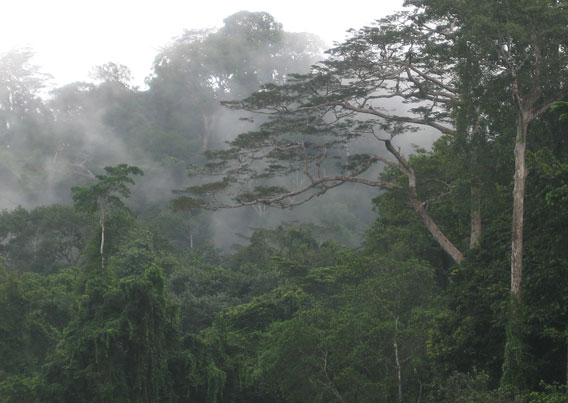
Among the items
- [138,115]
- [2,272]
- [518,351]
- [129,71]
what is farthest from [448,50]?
[129,71]

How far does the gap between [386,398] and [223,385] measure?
7633 millimetres

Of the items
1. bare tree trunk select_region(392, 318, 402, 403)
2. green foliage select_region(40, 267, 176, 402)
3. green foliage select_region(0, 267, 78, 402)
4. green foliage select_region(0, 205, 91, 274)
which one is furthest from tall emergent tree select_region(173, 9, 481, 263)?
green foliage select_region(0, 205, 91, 274)

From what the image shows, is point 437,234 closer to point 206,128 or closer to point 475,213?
point 475,213

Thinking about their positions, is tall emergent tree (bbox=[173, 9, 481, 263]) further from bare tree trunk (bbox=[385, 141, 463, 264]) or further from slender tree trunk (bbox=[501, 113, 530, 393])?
Result: slender tree trunk (bbox=[501, 113, 530, 393])

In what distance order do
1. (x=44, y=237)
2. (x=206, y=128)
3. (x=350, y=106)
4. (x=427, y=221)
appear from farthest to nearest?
1. (x=206, y=128)
2. (x=44, y=237)
3. (x=350, y=106)
4. (x=427, y=221)

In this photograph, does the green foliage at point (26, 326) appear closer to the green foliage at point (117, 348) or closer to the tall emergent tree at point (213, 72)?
the green foliage at point (117, 348)

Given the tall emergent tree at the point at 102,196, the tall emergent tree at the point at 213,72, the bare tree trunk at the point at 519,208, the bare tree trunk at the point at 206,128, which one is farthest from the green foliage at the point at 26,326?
the tall emergent tree at the point at 213,72

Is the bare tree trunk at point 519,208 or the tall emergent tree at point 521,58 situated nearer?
the bare tree trunk at point 519,208

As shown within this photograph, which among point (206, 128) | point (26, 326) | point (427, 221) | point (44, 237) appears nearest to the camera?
point (427, 221)

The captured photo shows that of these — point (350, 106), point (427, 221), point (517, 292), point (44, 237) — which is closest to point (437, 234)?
point (427, 221)

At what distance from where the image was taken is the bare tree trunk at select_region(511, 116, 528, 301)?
15383 millimetres

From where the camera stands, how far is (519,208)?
1581 cm

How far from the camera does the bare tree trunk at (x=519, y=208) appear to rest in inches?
606

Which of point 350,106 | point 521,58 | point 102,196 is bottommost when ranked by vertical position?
point 521,58
